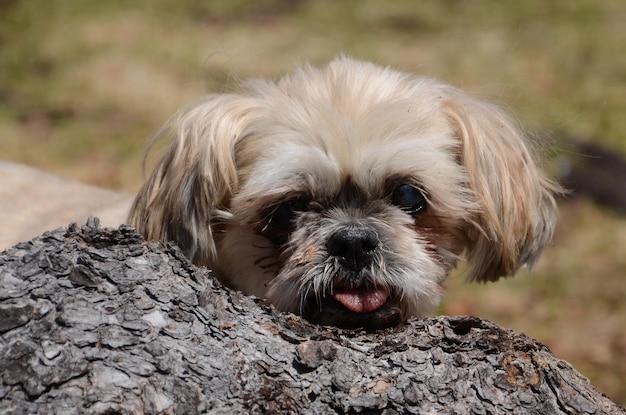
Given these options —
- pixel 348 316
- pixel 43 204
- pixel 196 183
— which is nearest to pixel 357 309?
pixel 348 316

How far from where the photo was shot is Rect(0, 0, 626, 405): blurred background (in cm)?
561

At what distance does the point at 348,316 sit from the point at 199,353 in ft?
3.31

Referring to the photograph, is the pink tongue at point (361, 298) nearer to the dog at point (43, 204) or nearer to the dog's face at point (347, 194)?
the dog's face at point (347, 194)

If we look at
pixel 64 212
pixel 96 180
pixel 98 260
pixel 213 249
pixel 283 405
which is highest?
pixel 98 260

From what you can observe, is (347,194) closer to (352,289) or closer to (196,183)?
(352,289)

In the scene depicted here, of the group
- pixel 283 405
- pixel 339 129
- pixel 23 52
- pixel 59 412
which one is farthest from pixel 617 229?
pixel 23 52

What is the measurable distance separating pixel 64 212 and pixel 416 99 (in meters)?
1.90

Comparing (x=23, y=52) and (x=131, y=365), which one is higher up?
(x=131, y=365)

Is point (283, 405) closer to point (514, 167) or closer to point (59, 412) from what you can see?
point (59, 412)

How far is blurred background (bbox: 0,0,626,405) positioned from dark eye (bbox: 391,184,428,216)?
47.7 inches

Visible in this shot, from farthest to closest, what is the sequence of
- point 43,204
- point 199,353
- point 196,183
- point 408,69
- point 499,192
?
point 408,69 → point 43,204 → point 499,192 → point 196,183 → point 199,353

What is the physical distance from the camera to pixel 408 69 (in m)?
5.99

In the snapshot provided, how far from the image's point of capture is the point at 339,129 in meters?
3.34

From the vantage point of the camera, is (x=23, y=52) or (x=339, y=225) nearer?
(x=339, y=225)
